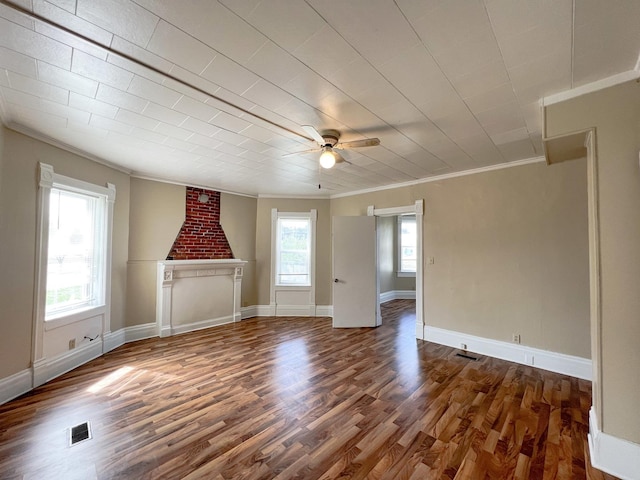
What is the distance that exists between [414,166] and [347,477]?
348 centimetres

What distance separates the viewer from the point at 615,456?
1.75m

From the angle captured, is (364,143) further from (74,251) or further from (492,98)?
(74,251)

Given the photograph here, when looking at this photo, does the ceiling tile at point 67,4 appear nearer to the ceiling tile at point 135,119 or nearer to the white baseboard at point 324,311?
the ceiling tile at point 135,119

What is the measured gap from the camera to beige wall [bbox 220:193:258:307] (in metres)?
5.43

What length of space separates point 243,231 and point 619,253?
5.28m

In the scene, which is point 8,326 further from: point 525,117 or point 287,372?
point 525,117

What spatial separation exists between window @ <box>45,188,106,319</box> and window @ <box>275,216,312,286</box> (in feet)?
10.0

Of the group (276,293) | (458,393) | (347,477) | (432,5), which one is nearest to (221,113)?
(432,5)

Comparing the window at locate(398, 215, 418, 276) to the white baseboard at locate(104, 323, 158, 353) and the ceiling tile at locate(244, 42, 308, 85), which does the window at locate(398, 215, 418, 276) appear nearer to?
the white baseboard at locate(104, 323, 158, 353)

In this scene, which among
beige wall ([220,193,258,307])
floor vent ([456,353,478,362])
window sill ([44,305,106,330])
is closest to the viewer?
window sill ([44,305,106,330])

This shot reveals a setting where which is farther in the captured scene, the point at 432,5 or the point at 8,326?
the point at 8,326

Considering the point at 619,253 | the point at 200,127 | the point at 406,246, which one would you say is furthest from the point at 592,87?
the point at 406,246

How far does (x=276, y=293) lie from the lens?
585 cm

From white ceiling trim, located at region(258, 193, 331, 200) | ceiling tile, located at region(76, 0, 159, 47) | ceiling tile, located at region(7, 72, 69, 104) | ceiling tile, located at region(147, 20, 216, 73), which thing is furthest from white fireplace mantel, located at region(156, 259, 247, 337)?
ceiling tile, located at region(76, 0, 159, 47)
